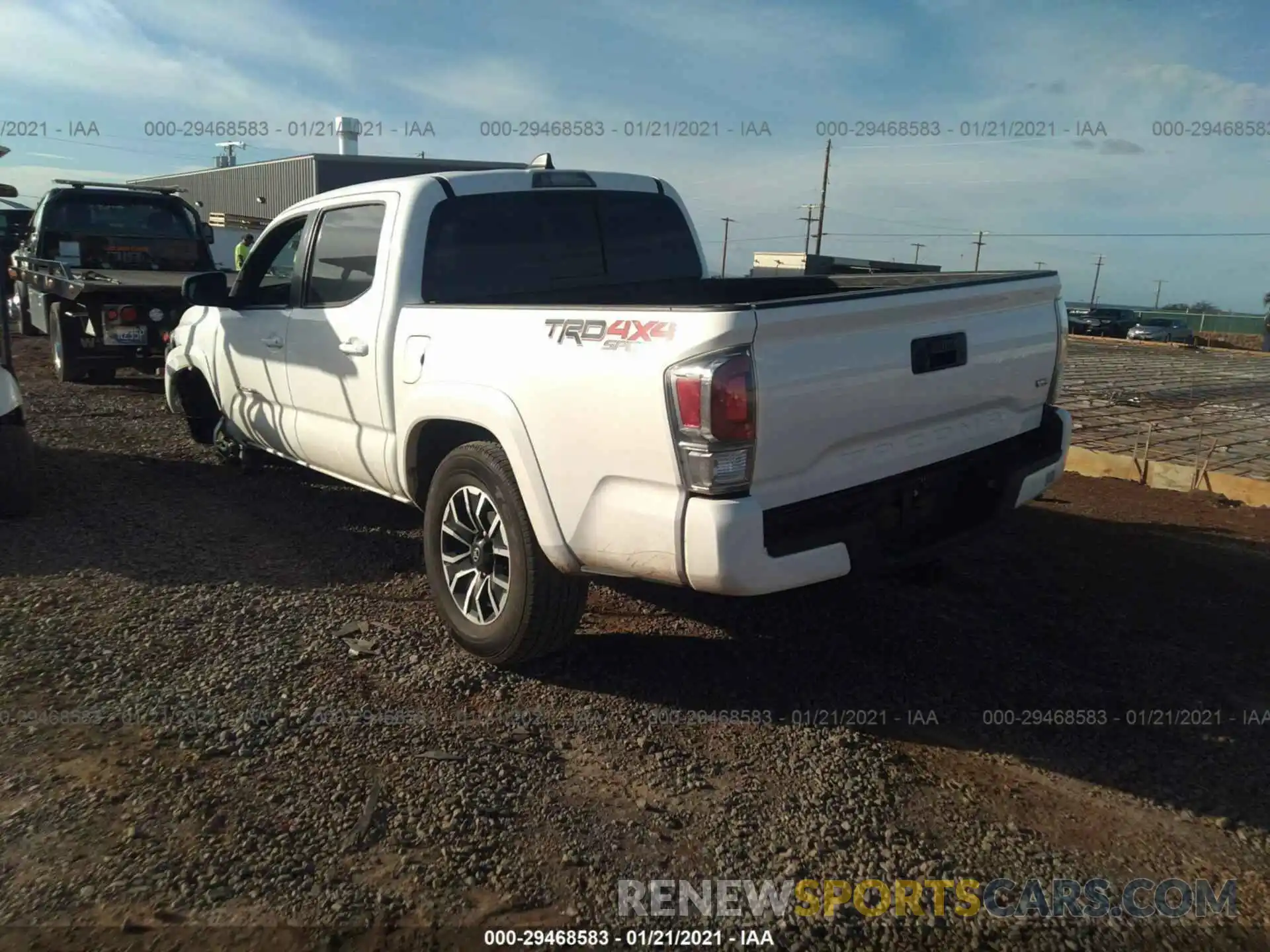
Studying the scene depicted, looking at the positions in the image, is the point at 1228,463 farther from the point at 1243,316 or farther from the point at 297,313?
the point at 1243,316

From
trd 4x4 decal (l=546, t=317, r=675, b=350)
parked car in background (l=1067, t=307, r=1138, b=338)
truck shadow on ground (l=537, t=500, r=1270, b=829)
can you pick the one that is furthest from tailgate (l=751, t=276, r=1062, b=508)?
parked car in background (l=1067, t=307, r=1138, b=338)

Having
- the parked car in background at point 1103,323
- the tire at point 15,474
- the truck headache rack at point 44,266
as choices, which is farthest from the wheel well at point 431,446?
the parked car in background at point 1103,323

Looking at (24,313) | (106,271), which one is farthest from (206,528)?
(24,313)

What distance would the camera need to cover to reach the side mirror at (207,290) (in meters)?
5.31

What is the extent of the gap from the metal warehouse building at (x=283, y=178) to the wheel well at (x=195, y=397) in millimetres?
16743

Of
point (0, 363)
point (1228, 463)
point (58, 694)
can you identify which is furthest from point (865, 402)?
point (1228, 463)

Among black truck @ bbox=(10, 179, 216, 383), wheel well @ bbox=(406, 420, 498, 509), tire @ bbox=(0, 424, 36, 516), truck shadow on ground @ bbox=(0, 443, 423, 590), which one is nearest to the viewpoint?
wheel well @ bbox=(406, 420, 498, 509)

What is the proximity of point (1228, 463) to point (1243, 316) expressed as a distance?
54086 mm

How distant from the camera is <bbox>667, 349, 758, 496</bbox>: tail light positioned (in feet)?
9.14

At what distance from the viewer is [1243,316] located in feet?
174

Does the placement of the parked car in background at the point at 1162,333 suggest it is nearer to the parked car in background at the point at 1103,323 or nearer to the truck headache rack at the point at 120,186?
the parked car in background at the point at 1103,323

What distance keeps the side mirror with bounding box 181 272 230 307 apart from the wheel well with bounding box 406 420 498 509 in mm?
2019

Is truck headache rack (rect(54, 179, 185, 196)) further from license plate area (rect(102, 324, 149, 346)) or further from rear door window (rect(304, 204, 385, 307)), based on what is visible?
rear door window (rect(304, 204, 385, 307))

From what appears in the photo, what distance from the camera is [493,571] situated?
3756 mm
